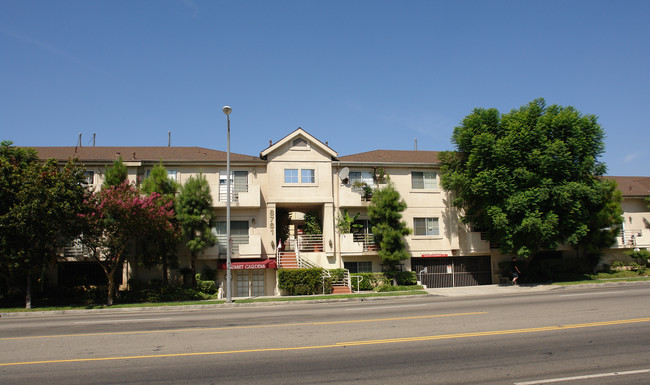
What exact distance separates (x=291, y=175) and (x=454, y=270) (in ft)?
42.6

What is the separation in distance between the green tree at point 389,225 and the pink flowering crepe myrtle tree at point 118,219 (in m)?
12.3

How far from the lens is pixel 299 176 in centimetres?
2812

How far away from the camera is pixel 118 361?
812 centimetres

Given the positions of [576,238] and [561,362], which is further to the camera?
[576,238]

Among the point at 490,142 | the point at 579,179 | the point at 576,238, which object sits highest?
the point at 490,142

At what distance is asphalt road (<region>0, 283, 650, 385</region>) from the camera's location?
22.8 ft

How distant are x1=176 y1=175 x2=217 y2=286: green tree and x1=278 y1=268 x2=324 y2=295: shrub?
188 inches

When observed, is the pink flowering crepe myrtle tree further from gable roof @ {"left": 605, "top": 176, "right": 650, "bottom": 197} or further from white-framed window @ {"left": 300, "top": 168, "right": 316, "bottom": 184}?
gable roof @ {"left": 605, "top": 176, "right": 650, "bottom": 197}

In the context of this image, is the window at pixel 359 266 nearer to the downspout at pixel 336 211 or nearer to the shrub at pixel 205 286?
the downspout at pixel 336 211

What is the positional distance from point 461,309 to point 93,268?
22.2 m

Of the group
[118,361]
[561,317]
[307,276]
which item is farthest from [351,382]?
[307,276]

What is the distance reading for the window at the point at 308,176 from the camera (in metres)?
28.2

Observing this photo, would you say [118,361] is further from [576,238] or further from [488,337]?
[576,238]

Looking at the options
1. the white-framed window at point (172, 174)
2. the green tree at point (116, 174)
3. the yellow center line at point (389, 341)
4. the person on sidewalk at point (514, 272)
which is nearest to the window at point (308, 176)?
the white-framed window at point (172, 174)
